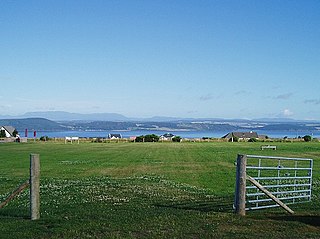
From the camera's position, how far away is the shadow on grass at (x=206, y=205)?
1283 centimetres

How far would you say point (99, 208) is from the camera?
1283 cm

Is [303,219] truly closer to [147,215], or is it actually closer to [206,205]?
[206,205]

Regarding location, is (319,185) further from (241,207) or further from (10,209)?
(10,209)

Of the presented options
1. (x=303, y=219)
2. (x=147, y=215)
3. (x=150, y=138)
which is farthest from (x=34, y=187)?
(x=150, y=138)

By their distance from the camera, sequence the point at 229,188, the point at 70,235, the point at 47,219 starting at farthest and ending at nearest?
1. the point at 229,188
2. the point at 47,219
3. the point at 70,235

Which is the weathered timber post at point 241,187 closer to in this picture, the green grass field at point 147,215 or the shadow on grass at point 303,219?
the green grass field at point 147,215

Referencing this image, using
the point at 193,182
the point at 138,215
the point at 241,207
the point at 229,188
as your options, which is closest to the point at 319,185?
the point at 229,188

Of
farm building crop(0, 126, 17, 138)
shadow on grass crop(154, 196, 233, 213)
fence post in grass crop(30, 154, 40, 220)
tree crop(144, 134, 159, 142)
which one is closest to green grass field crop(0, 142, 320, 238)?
shadow on grass crop(154, 196, 233, 213)

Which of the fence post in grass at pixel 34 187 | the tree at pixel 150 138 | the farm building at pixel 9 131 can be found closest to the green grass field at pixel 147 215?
the fence post in grass at pixel 34 187

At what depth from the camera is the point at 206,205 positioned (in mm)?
13625

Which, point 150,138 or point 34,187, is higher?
point 34,187

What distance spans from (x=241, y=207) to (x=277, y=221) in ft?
3.58

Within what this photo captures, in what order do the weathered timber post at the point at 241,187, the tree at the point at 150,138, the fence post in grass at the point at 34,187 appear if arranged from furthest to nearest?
1. the tree at the point at 150,138
2. the weathered timber post at the point at 241,187
3. the fence post in grass at the point at 34,187

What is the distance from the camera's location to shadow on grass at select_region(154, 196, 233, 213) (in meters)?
12.8
